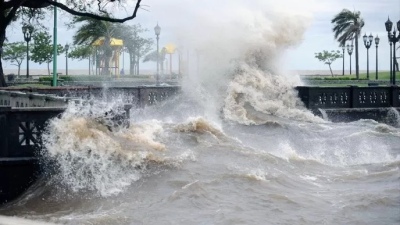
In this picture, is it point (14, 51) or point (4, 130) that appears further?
point (14, 51)

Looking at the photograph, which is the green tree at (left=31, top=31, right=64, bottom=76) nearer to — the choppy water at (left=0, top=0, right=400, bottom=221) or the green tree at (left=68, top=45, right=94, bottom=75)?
the green tree at (left=68, top=45, right=94, bottom=75)

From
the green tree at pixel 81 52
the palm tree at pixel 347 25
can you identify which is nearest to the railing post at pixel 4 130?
the green tree at pixel 81 52

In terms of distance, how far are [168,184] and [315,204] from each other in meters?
2.60

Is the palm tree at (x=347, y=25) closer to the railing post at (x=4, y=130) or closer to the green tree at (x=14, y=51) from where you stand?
the green tree at (x=14, y=51)

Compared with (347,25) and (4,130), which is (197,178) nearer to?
(4,130)

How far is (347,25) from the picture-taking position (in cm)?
8475

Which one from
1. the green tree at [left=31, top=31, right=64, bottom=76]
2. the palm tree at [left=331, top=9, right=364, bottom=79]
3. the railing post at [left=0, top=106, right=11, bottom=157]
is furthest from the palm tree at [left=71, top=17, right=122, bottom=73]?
the railing post at [left=0, top=106, right=11, bottom=157]

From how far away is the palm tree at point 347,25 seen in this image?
83.4m

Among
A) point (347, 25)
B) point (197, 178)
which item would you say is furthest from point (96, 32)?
point (197, 178)

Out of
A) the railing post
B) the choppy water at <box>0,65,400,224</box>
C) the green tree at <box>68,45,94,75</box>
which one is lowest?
the choppy water at <box>0,65,400,224</box>

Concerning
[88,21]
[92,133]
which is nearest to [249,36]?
[92,133]

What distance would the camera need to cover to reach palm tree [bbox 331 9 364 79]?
83375 mm

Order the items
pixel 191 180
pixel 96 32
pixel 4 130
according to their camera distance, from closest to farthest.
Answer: pixel 4 130 < pixel 191 180 < pixel 96 32

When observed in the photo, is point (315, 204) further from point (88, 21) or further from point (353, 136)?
point (88, 21)
